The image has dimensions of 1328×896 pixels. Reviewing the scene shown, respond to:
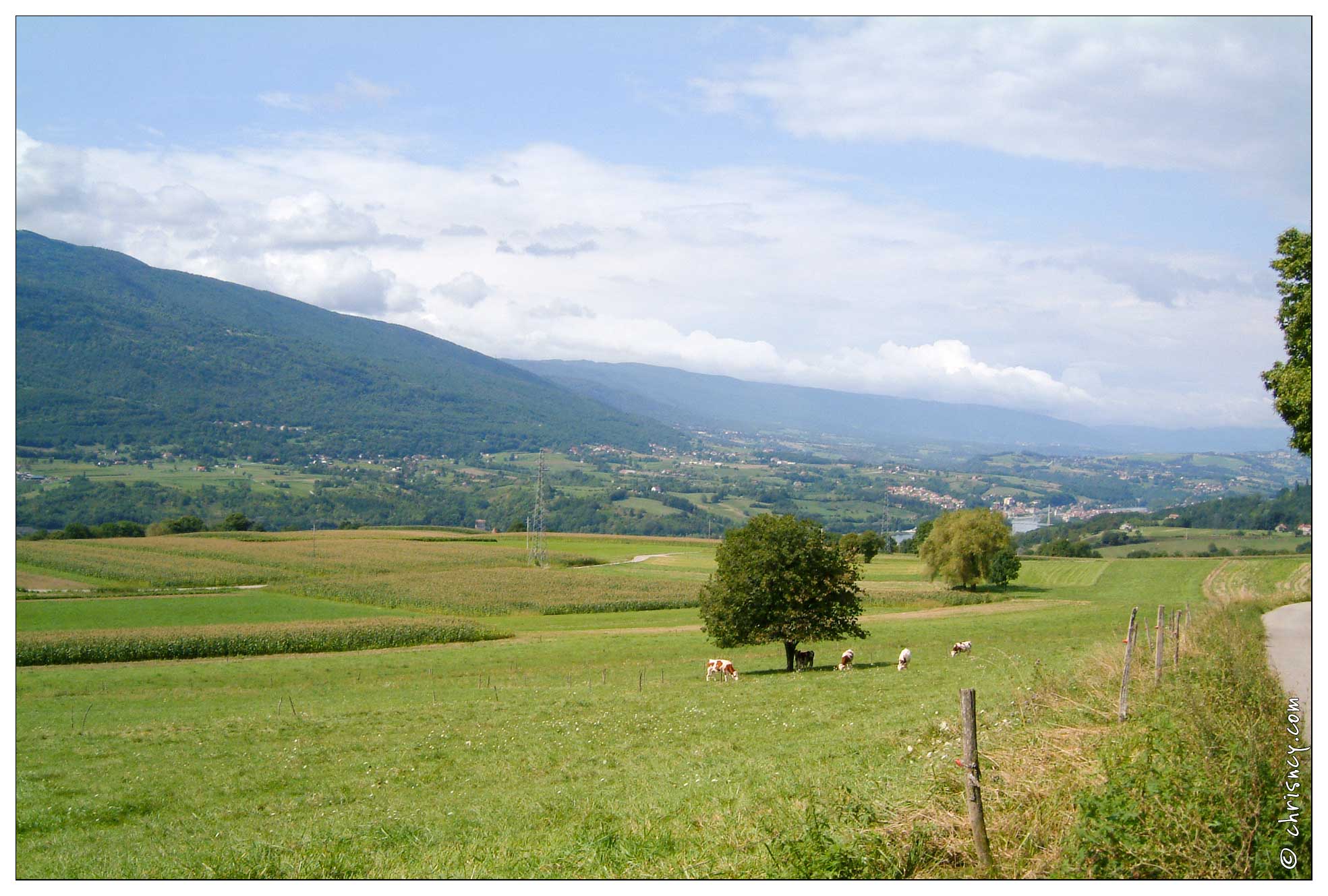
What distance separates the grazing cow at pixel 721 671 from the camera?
92.5ft

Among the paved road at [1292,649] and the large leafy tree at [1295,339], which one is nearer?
the paved road at [1292,649]

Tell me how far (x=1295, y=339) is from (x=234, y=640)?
43.7m

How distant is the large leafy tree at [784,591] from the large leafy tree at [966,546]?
36.1 metres

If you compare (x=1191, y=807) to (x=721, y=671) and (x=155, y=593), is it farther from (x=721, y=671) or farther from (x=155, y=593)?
(x=155, y=593)

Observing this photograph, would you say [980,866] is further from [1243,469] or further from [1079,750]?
[1243,469]

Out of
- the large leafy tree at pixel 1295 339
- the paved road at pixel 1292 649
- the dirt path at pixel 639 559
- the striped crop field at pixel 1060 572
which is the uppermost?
the large leafy tree at pixel 1295 339

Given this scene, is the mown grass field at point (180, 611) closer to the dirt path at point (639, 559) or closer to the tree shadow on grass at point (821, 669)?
the tree shadow on grass at point (821, 669)

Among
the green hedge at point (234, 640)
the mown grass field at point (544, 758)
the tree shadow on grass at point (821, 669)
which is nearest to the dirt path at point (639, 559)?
the green hedge at point (234, 640)

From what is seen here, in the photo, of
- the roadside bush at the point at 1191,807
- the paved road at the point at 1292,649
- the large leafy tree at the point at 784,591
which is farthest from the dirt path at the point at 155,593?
the roadside bush at the point at 1191,807

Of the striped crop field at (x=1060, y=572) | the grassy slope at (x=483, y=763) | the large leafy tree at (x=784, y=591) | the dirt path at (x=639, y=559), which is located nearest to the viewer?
the grassy slope at (x=483, y=763)

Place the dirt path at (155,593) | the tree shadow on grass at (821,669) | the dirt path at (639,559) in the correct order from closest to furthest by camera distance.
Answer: the tree shadow on grass at (821,669) < the dirt path at (155,593) < the dirt path at (639,559)

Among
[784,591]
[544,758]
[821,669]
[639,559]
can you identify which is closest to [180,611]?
[784,591]

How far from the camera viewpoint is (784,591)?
30125 mm

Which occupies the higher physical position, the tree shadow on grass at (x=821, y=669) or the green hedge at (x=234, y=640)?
the tree shadow on grass at (x=821, y=669)
